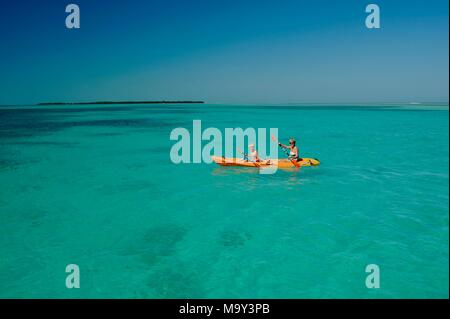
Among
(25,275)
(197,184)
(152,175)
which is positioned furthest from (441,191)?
(25,275)

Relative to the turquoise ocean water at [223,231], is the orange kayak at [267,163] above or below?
above

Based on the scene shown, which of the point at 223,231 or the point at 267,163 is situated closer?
the point at 223,231

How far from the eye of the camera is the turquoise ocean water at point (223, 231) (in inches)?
287

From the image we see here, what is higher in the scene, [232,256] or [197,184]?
[197,184]

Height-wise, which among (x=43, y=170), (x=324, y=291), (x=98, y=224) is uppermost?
(x=43, y=170)

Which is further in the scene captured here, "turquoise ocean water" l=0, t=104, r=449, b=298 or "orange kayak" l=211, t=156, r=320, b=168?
"orange kayak" l=211, t=156, r=320, b=168

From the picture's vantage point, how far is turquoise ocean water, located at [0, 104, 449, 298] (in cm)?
729

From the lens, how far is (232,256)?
8.41 metres

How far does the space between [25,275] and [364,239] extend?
894cm

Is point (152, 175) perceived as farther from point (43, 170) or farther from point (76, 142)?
point (76, 142)

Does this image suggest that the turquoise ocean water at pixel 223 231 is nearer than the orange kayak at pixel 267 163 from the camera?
Yes

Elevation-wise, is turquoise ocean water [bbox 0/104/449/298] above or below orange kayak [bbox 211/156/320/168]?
below

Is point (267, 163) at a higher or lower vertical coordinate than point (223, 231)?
higher

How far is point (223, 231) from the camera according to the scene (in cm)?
991
